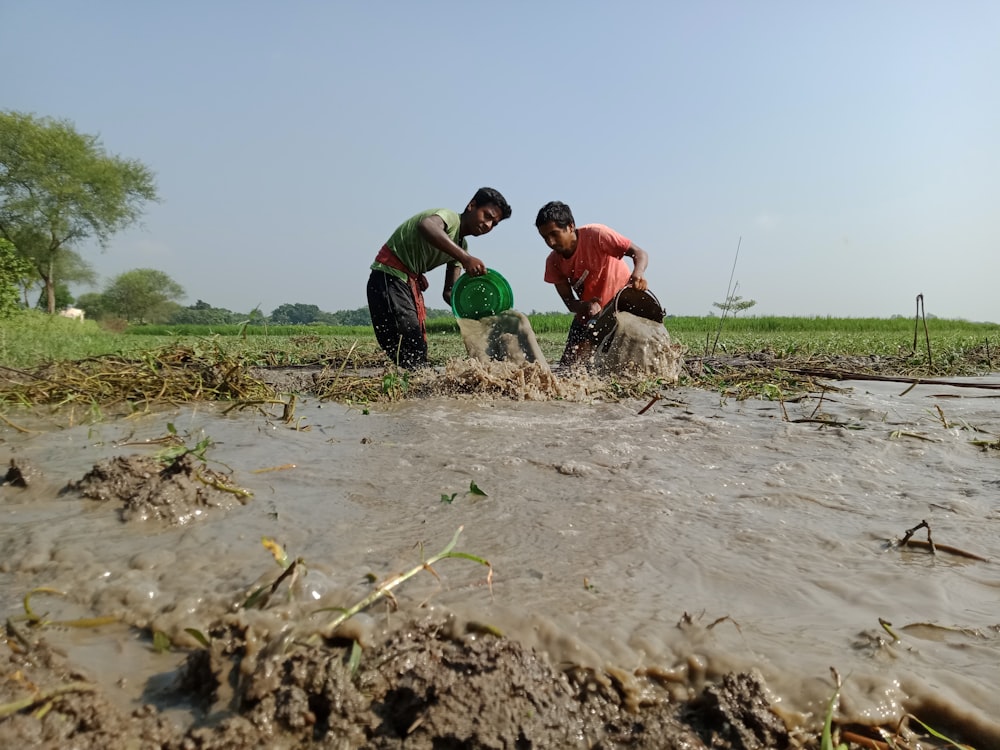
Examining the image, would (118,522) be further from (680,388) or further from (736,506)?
(680,388)

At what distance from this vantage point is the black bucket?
19.7 ft

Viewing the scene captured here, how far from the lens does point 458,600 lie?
4.66ft

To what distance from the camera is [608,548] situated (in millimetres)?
1817

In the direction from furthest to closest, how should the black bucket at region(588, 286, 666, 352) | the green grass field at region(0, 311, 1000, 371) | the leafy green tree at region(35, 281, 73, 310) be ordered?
the leafy green tree at region(35, 281, 73, 310)
the black bucket at region(588, 286, 666, 352)
the green grass field at region(0, 311, 1000, 371)

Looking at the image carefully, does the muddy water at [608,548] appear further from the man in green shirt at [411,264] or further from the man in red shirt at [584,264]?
the man in red shirt at [584,264]

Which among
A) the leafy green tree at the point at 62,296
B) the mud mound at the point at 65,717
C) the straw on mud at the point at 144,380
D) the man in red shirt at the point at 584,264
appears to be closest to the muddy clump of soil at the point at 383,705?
the mud mound at the point at 65,717

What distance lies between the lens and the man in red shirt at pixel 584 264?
5.89 meters

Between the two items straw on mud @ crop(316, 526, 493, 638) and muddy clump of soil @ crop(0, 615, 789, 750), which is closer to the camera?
muddy clump of soil @ crop(0, 615, 789, 750)

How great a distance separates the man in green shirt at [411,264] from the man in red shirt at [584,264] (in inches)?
22.9

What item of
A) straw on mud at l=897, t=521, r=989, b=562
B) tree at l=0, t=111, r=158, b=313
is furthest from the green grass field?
tree at l=0, t=111, r=158, b=313

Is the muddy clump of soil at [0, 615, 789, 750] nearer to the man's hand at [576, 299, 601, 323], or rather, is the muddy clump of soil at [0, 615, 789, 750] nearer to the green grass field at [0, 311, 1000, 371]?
the green grass field at [0, 311, 1000, 371]

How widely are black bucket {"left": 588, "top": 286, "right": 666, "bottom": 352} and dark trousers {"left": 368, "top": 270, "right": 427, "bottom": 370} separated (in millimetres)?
1734

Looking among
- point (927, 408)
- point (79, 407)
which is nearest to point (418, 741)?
point (79, 407)

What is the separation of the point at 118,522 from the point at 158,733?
3.58 ft
